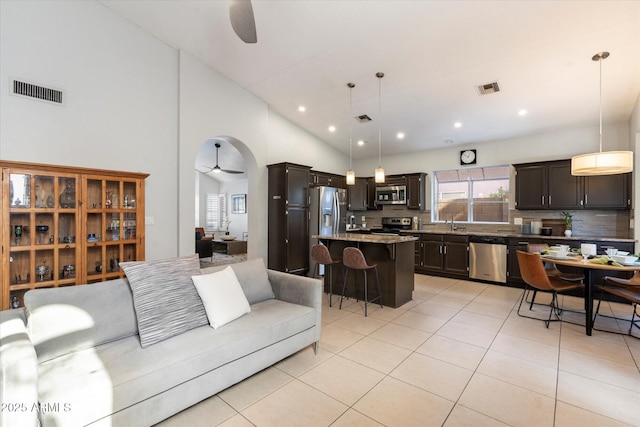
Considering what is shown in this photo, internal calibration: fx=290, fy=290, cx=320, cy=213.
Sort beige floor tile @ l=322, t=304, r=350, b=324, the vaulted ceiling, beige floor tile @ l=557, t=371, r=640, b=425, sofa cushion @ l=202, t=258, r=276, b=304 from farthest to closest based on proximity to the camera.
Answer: beige floor tile @ l=322, t=304, r=350, b=324
the vaulted ceiling
sofa cushion @ l=202, t=258, r=276, b=304
beige floor tile @ l=557, t=371, r=640, b=425

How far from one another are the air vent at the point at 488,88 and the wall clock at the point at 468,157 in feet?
6.74

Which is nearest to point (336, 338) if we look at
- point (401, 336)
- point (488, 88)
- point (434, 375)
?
point (401, 336)

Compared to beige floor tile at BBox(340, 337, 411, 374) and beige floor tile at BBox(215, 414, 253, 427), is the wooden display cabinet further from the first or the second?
beige floor tile at BBox(340, 337, 411, 374)

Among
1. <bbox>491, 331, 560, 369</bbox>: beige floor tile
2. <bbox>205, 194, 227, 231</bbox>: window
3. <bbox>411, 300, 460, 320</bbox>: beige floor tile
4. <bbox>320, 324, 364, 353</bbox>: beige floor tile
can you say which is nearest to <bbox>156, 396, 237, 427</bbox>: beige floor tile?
<bbox>320, 324, 364, 353</bbox>: beige floor tile

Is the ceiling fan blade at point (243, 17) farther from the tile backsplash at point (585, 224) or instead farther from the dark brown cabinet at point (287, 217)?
the tile backsplash at point (585, 224)

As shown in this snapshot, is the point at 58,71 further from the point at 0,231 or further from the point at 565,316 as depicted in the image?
the point at 565,316

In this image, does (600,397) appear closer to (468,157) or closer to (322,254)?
(322,254)

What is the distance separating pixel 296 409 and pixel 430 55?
416 centimetres

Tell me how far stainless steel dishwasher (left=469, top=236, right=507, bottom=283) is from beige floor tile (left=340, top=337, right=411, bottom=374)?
3.50m

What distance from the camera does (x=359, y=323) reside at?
139 inches

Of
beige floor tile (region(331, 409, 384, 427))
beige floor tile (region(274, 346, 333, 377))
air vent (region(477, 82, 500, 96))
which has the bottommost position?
beige floor tile (region(331, 409, 384, 427))

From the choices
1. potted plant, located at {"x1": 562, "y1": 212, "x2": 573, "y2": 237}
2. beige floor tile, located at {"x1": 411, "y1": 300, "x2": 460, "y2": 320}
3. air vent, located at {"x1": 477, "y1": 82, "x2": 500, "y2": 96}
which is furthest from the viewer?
potted plant, located at {"x1": 562, "y1": 212, "x2": 573, "y2": 237}

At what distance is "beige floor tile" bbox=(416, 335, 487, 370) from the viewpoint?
264 cm

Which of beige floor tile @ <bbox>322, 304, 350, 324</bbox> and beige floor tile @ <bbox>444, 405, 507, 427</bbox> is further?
beige floor tile @ <bbox>322, 304, 350, 324</bbox>
